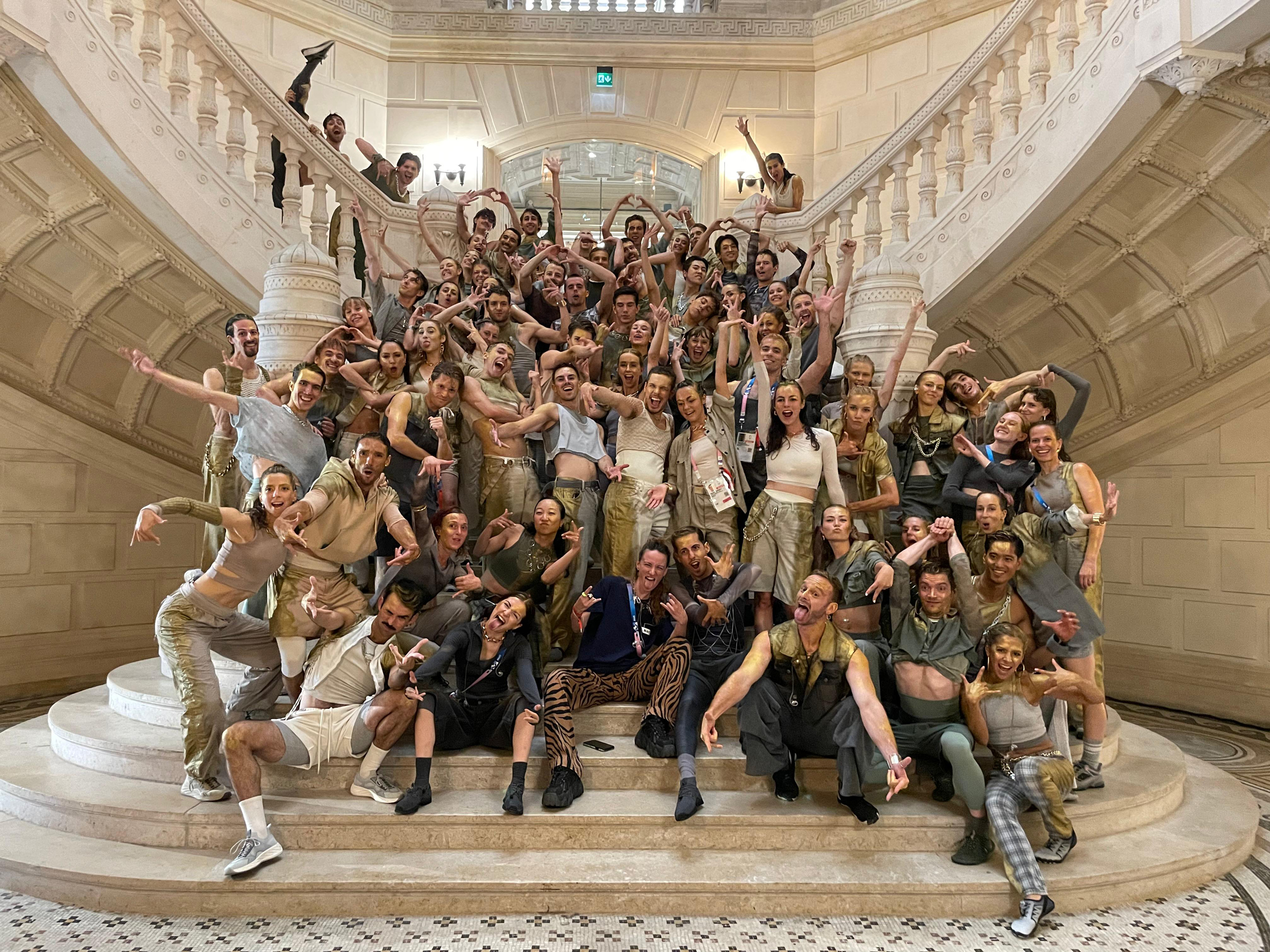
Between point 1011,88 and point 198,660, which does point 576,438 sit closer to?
point 198,660

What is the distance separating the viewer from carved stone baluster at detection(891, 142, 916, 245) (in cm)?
649

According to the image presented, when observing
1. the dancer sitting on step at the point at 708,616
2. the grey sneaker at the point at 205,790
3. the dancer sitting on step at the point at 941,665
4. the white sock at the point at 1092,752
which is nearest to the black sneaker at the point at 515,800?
the dancer sitting on step at the point at 708,616

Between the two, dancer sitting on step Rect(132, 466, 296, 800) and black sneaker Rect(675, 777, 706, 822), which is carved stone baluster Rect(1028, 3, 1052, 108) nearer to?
black sneaker Rect(675, 777, 706, 822)

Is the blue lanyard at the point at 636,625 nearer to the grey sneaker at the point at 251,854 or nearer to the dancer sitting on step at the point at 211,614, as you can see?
the dancer sitting on step at the point at 211,614

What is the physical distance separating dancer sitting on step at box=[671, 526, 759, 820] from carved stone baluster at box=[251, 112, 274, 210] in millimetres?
4127

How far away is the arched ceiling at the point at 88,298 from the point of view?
5523 millimetres

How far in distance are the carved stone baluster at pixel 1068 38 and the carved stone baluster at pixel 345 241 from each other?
512cm

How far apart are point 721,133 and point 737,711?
8.89m

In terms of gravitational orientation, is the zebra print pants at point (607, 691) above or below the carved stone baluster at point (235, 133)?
below

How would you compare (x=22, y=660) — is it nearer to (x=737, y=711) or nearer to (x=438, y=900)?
(x=438, y=900)

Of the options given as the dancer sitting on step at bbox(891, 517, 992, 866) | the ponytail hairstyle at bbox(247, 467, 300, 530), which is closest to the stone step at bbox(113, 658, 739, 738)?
→ the dancer sitting on step at bbox(891, 517, 992, 866)

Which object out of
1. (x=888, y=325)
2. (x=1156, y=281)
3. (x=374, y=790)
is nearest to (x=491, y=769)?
(x=374, y=790)

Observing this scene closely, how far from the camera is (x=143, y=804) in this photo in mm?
3750

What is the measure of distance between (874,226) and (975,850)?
466 cm
